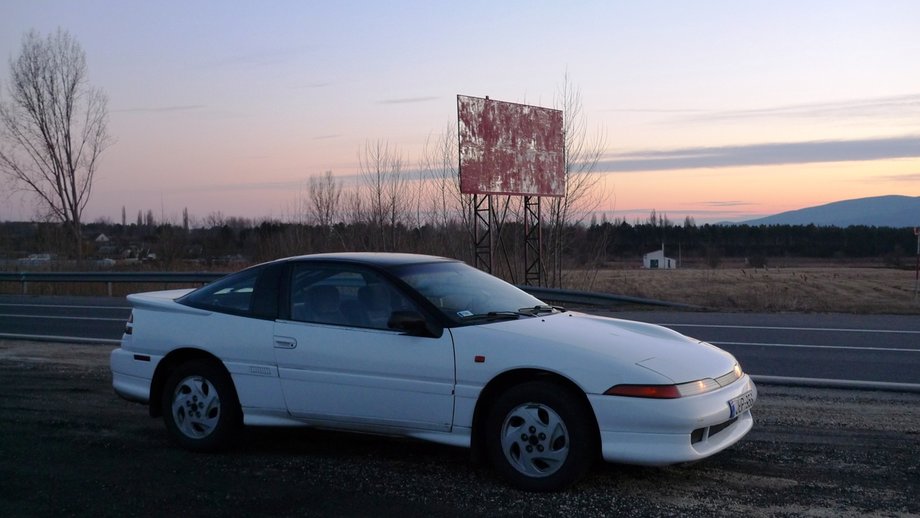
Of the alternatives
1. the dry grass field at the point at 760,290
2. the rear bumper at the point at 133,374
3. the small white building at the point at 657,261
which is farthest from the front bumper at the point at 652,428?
the small white building at the point at 657,261

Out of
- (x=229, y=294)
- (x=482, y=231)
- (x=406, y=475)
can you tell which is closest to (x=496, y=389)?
(x=406, y=475)

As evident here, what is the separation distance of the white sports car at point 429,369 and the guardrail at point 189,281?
1033 cm

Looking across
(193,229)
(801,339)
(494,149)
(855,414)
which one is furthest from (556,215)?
(193,229)

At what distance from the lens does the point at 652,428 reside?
5137mm

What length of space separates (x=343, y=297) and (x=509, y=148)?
54.4 feet

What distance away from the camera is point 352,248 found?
27.3m

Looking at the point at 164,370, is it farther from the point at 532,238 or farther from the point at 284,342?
the point at 532,238

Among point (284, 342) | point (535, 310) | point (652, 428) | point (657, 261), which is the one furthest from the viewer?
point (657, 261)

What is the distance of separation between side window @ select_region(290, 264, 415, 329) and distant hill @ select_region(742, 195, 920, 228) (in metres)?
123

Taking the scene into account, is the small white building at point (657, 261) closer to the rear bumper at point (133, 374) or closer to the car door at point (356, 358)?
the rear bumper at point (133, 374)

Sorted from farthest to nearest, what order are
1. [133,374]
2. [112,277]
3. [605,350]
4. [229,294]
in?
[112,277] → [133,374] → [229,294] → [605,350]

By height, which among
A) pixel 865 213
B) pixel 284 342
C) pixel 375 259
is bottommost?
pixel 284 342

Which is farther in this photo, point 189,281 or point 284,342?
point 189,281

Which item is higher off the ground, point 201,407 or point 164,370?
point 164,370
